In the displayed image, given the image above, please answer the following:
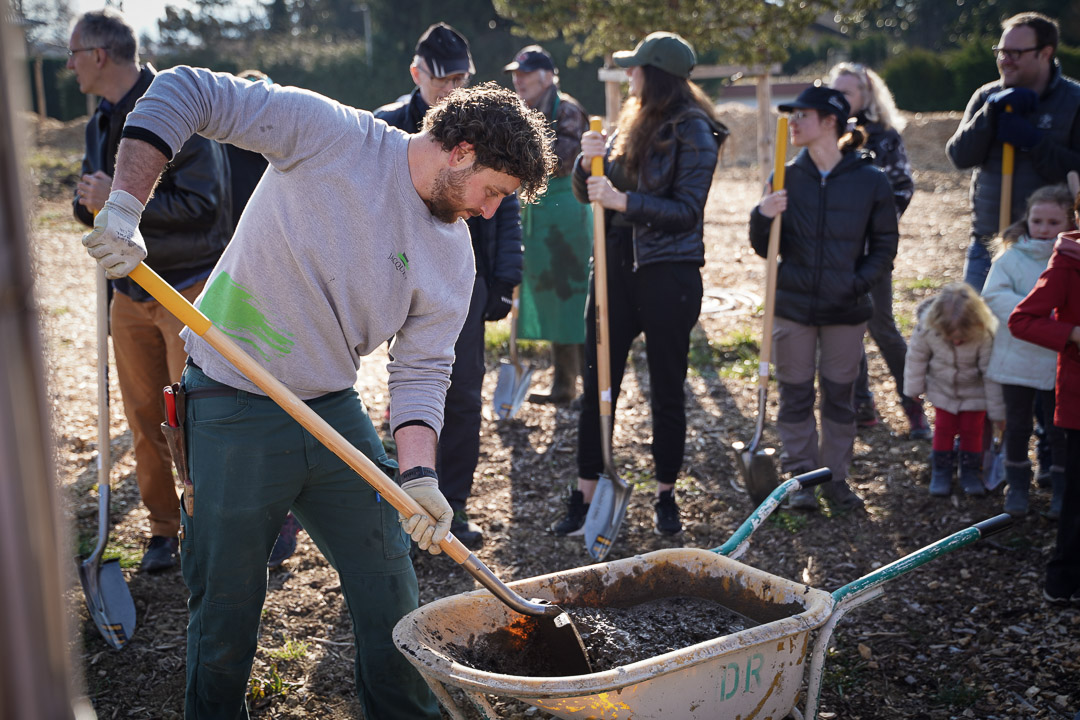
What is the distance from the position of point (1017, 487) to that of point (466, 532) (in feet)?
9.14

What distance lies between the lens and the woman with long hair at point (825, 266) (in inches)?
179

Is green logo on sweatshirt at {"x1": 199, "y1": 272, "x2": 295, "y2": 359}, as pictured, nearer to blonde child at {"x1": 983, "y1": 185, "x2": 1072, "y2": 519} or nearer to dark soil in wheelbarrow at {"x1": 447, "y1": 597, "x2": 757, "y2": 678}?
dark soil in wheelbarrow at {"x1": 447, "y1": 597, "x2": 757, "y2": 678}

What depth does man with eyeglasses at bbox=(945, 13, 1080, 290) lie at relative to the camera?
16.5 feet

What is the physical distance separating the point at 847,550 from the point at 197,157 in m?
3.49

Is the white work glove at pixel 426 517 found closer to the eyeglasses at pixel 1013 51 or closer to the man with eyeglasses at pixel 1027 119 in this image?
Answer: the man with eyeglasses at pixel 1027 119

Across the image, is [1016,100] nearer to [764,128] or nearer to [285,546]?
[285,546]

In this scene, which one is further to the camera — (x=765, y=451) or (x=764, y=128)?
(x=764, y=128)

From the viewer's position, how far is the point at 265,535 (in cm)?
260

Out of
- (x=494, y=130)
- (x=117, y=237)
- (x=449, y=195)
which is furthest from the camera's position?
(x=449, y=195)

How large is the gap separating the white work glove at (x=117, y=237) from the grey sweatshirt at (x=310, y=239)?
0.19 meters

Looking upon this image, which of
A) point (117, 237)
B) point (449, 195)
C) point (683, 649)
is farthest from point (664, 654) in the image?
point (117, 237)

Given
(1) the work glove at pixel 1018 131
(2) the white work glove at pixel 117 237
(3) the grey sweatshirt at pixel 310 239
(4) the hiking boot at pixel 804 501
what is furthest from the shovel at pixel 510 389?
(2) the white work glove at pixel 117 237

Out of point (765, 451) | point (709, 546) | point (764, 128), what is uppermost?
point (764, 128)

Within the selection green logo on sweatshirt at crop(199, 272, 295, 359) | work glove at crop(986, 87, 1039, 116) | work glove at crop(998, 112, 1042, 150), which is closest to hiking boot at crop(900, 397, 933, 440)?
work glove at crop(998, 112, 1042, 150)
